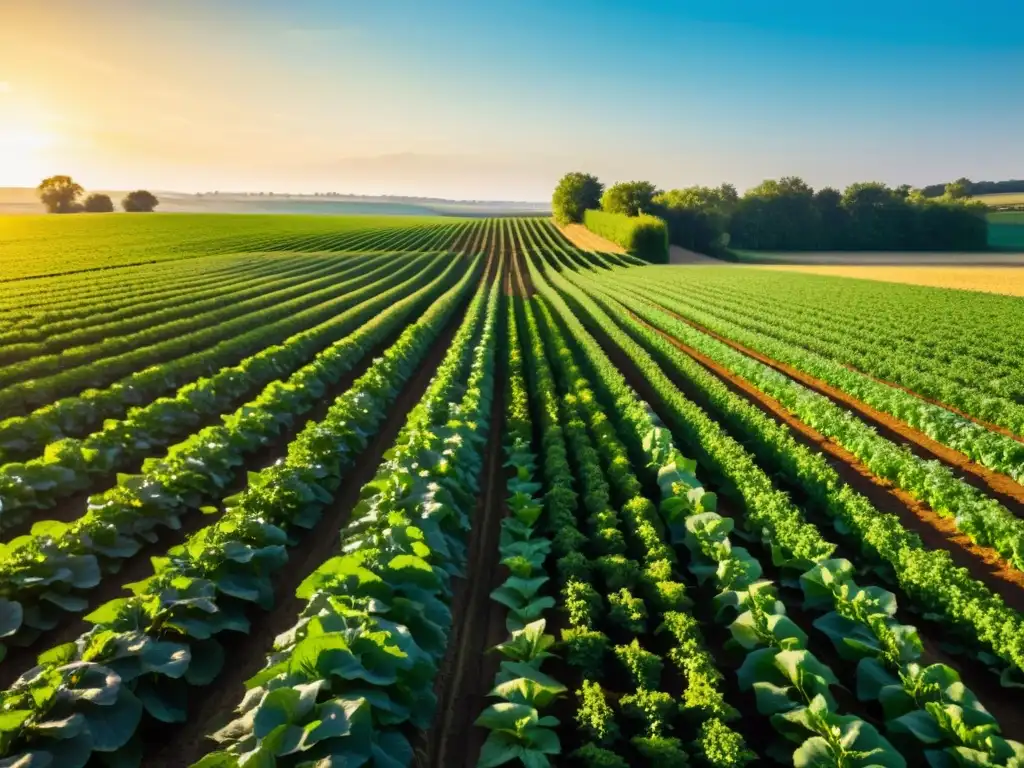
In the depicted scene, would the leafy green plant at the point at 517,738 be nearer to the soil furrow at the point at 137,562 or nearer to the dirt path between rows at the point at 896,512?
the dirt path between rows at the point at 896,512

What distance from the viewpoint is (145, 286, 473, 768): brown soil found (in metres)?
5.48

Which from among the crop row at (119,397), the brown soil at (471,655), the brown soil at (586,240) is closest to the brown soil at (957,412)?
the brown soil at (471,655)

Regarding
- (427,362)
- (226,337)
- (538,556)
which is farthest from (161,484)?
(226,337)

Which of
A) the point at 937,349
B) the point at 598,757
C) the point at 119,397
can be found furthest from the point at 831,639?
the point at 937,349

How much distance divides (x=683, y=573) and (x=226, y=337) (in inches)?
752

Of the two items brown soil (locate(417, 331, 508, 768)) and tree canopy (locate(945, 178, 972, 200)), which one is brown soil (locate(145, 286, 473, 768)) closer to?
brown soil (locate(417, 331, 508, 768))

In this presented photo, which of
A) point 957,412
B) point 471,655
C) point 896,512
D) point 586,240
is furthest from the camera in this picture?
point 586,240

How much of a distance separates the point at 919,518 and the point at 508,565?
6451mm

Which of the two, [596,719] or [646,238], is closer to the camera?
[596,719]

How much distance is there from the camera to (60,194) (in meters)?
133

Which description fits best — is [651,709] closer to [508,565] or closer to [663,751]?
[663,751]

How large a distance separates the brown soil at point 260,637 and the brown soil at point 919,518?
27.3 feet

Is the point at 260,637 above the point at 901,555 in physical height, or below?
below

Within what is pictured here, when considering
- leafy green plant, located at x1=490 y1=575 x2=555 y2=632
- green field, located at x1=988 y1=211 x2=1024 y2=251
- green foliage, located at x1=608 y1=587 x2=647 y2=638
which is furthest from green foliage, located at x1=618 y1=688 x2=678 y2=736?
green field, located at x1=988 y1=211 x2=1024 y2=251
